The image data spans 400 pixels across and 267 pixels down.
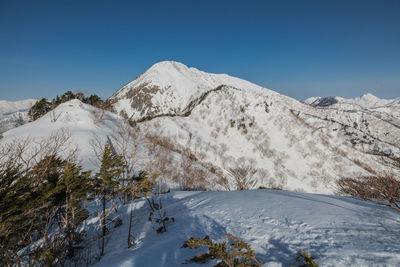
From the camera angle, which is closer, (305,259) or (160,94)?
(305,259)

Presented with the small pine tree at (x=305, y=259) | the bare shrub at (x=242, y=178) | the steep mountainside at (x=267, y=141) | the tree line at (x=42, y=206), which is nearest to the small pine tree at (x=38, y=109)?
the steep mountainside at (x=267, y=141)

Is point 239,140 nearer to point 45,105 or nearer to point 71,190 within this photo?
point 71,190

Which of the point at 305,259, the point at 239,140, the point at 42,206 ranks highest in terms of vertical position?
the point at 239,140

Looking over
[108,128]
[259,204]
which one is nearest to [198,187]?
[259,204]

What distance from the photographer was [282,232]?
6.70 m

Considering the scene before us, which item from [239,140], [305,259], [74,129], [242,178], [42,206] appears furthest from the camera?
[239,140]

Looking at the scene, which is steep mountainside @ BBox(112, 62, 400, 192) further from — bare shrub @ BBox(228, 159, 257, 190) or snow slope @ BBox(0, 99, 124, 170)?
snow slope @ BBox(0, 99, 124, 170)

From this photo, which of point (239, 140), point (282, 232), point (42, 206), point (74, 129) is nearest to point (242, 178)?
point (282, 232)

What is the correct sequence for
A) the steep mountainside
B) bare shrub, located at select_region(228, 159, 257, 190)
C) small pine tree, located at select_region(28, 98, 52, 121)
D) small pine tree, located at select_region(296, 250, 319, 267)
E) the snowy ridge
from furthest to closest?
the snowy ridge → the steep mountainside → small pine tree, located at select_region(28, 98, 52, 121) → bare shrub, located at select_region(228, 159, 257, 190) → small pine tree, located at select_region(296, 250, 319, 267)

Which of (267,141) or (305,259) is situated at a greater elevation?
(267,141)

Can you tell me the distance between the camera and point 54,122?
3450 cm

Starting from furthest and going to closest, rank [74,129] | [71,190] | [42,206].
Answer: [74,129]
[71,190]
[42,206]

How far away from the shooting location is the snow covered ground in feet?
16.6

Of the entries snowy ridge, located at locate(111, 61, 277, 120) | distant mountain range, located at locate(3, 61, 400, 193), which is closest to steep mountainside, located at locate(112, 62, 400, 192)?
distant mountain range, located at locate(3, 61, 400, 193)
